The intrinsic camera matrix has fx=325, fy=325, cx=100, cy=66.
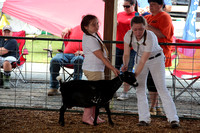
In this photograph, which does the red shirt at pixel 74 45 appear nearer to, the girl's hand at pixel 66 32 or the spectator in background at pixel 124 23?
Answer: the girl's hand at pixel 66 32

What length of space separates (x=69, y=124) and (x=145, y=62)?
129 cm

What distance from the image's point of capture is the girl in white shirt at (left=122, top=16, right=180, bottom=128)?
390 cm

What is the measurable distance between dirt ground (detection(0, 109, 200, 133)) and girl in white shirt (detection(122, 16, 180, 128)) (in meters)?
0.18

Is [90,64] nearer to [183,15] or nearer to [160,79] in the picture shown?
[160,79]

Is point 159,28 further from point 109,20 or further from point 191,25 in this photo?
point 191,25

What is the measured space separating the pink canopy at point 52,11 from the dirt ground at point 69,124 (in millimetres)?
4690

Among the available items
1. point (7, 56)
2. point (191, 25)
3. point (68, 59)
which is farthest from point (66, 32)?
point (191, 25)

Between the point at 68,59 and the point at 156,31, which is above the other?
the point at 156,31

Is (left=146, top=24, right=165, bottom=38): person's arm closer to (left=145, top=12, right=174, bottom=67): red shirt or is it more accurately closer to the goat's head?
(left=145, top=12, right=174, bottom=67): red shirt

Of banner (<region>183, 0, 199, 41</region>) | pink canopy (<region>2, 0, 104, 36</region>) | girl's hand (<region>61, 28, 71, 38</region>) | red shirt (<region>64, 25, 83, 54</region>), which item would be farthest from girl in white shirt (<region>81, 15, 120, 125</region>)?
banner (<region>183, 0, 199, 41</region>)

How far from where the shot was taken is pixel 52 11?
9609 millimetres

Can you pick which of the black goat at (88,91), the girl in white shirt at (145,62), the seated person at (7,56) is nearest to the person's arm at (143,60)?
the girl in white shirt at (145,62)

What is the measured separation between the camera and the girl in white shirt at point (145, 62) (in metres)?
3.90

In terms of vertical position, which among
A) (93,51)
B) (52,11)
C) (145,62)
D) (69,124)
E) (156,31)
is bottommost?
(69,124)
